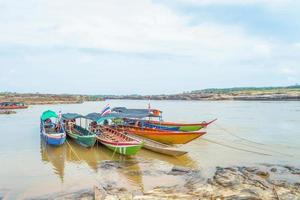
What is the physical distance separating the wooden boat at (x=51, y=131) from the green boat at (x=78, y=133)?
89cm

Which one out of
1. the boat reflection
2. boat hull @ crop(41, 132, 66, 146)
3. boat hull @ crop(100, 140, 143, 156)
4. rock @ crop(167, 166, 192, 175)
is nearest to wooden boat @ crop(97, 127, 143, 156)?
boat hull @ crop(100, 140, 143, 156)

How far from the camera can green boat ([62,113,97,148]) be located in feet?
74.9

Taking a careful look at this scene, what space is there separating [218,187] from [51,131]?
1863 cm

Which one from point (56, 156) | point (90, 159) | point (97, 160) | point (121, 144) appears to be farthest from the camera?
point (56, 156)

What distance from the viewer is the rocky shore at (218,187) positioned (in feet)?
37.9

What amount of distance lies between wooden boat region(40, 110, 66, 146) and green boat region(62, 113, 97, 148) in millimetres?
895

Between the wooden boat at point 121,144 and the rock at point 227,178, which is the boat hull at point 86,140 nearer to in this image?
the wooden boat at point 121,144

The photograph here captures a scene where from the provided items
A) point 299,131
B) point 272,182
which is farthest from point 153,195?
point 299,131

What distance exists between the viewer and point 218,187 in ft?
42.3

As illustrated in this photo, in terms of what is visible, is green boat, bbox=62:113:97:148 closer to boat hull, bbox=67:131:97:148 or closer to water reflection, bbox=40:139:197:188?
boat hull, bbox=67:131:97:148

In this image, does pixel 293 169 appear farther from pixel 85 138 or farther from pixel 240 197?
pixel 85 138

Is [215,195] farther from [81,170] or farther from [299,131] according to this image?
[299,131]

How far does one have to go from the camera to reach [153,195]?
11.7 metres

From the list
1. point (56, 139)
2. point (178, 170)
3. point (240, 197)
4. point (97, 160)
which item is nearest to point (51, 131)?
point (56, 139)
